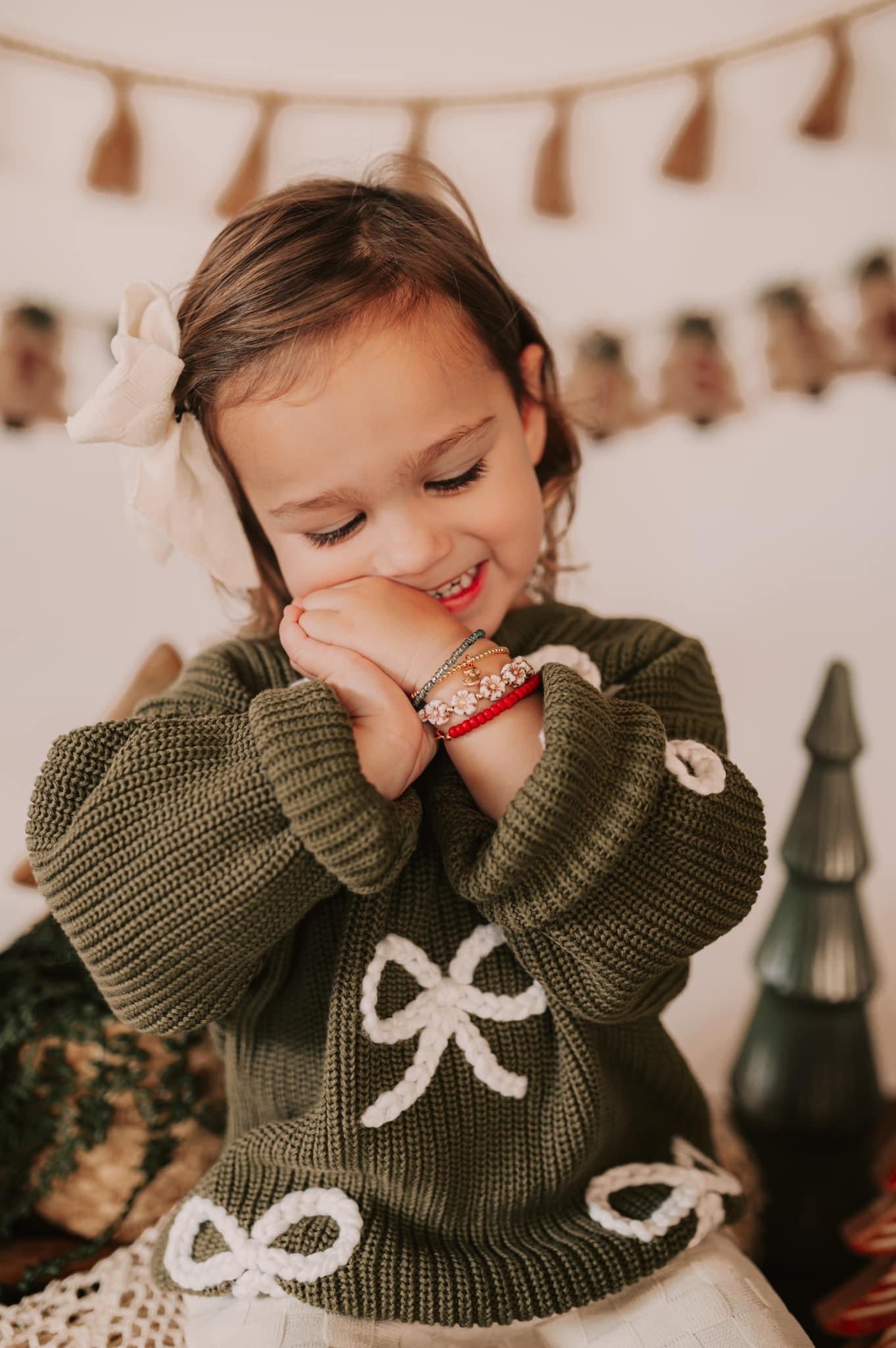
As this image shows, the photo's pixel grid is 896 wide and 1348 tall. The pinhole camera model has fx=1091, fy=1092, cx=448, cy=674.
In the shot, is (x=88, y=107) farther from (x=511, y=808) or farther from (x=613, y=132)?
(x=511, y=808)

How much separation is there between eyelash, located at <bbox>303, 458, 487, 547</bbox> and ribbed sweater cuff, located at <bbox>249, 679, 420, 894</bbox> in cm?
16

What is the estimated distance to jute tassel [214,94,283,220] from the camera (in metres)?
1.34

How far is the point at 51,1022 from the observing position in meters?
1.06

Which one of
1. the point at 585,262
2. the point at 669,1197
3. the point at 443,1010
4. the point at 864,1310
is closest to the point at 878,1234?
the point at 864,1310

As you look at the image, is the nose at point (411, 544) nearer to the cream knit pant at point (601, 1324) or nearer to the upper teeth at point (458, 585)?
the upper teeth at point (458, 585)

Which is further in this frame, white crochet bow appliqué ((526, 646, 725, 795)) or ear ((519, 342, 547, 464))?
ear ((519, 342, 547, 464))

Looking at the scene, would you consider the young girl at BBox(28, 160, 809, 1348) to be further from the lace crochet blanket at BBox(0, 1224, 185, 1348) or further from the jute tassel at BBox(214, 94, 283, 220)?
the jute tassel at BBox(214, 94, 283, 220)

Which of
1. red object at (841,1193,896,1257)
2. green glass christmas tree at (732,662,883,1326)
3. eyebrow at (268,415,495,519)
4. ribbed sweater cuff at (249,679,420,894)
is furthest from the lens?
green glass christmas tree at (732,662,883,1326)

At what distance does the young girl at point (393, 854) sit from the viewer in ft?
2.53

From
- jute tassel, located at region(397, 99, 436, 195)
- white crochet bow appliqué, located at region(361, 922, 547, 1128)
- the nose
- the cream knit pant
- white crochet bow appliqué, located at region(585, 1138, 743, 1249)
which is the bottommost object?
the cream knit pant

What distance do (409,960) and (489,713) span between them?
0.21 m

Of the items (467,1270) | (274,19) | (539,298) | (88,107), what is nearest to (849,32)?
(539,298)

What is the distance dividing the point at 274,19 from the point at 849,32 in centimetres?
72

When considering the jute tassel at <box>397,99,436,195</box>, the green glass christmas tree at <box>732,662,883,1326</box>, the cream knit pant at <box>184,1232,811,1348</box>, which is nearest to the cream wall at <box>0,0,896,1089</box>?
the jute tassel at <box>397,99,436,195</box>
